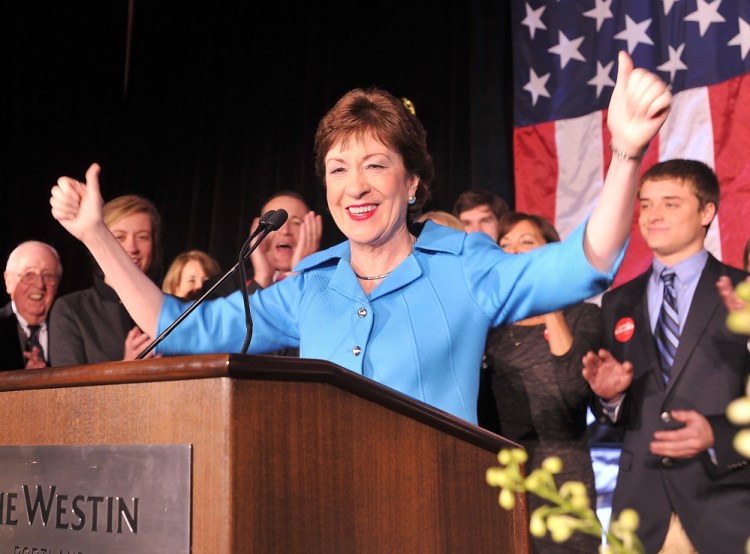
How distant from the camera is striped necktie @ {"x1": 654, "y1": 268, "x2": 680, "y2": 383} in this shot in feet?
9.81

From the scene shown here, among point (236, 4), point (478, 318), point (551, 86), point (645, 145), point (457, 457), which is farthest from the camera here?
point (236, 4)

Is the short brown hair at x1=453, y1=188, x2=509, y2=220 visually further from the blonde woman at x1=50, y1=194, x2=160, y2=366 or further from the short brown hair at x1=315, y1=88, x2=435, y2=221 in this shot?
the short brown hair at x1=315, y1=88, x2=435, y2=221

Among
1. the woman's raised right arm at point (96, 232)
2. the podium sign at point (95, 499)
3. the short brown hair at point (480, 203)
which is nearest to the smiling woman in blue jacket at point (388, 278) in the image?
the woman's raised right arm at point (96, 232)

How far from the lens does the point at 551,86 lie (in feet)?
14.1

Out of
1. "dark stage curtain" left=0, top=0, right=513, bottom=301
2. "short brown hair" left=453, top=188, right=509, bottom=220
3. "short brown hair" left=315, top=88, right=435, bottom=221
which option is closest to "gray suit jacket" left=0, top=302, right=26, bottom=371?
"dark stage curtain" left=0, top=0, right=513, bottom=301

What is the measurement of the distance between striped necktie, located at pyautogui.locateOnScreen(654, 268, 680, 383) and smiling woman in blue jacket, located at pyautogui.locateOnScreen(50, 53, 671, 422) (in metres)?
1.23

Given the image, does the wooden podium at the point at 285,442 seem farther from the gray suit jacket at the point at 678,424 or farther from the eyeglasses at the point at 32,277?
the eyeglasses at the point at 32,277

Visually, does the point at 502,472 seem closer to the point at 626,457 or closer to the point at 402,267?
the point at 402,267

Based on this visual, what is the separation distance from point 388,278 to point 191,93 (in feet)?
14.6

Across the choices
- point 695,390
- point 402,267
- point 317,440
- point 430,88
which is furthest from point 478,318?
point 430,88

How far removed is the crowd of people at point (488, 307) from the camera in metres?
1.87

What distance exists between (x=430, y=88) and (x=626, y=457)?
101 inches

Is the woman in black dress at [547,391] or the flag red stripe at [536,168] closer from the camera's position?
the woman in black dress at [547,391]

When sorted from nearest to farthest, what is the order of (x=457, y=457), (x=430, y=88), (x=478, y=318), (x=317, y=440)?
(x=317, y=440)
(x=457, y=457)
(x=478, y=318)
(x=430, y=88)
